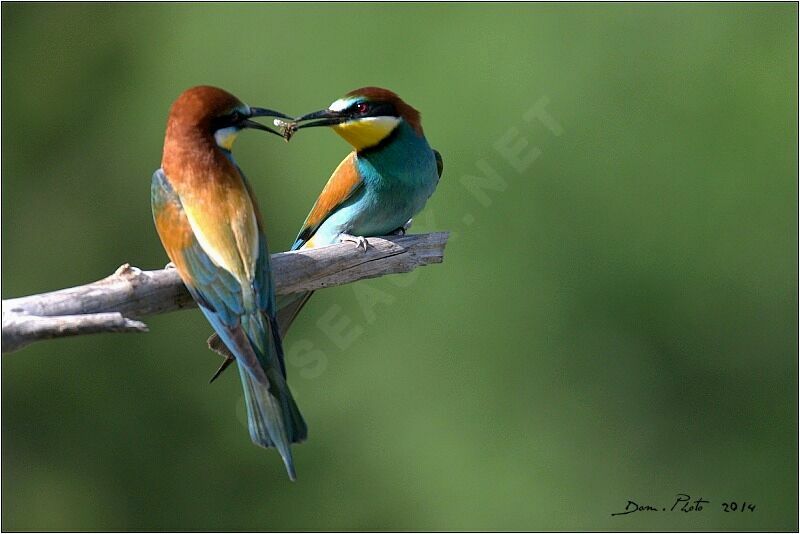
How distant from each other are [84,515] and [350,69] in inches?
101

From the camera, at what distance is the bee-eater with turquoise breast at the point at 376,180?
275cm

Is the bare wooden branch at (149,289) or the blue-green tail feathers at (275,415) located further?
the blue-green tail feathers at (275,415)

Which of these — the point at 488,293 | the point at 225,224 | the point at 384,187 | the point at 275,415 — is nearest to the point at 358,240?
the point at 384,187

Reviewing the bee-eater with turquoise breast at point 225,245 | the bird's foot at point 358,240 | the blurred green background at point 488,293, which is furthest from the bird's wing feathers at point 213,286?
the blurred green background at point 488,293

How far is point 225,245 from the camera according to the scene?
2.21 meters

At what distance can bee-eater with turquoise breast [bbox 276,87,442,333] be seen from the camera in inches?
108

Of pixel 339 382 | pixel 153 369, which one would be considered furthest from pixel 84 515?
pixel 339 382

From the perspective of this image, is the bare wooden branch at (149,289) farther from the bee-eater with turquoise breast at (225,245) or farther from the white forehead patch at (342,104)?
the white forehead patch at (342,104)

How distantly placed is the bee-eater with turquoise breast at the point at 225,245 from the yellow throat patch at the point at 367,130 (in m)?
0.46

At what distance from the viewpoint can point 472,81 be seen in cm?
441

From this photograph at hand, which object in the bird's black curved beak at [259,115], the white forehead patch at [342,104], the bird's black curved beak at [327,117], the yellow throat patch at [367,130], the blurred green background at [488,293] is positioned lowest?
the blurred green background at [488,293]

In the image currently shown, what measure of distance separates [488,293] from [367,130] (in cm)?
192

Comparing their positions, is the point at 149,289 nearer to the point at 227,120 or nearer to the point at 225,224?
the point at 225,224

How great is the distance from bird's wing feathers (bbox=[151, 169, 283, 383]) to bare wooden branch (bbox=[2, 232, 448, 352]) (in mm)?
62
